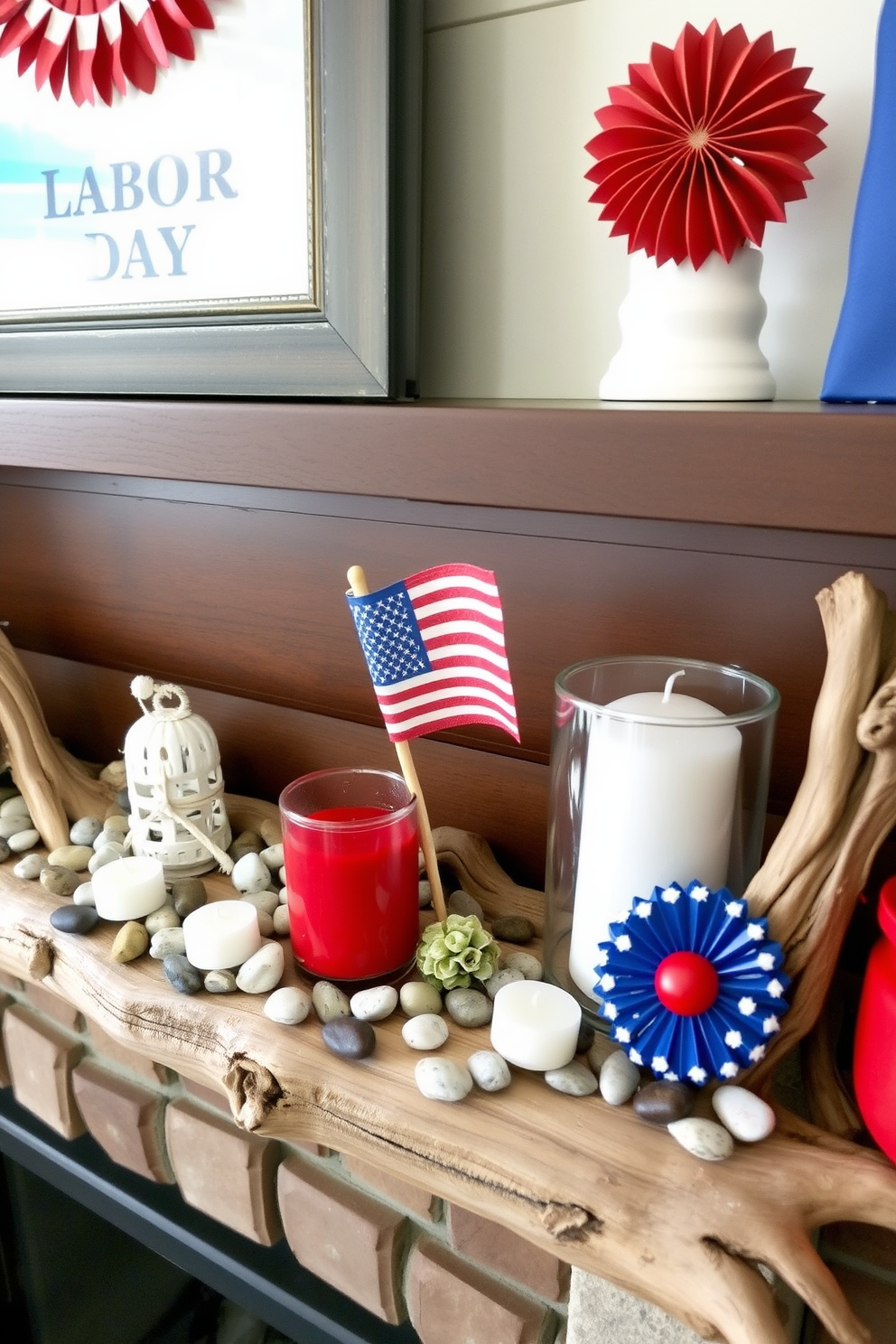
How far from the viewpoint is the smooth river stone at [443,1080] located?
18.9 inches

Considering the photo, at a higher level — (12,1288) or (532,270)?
(532,270)

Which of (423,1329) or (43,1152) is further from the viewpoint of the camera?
(43,1152)

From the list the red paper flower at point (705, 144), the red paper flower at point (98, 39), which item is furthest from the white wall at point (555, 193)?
the red paper flower at point (98, 39)

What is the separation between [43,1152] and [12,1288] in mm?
359

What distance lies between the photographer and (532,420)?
1.51 feet

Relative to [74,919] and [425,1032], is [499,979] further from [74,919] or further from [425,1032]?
[74,919]

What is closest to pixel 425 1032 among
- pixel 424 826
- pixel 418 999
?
pixel 418 999

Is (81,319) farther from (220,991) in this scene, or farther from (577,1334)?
(577,1334)

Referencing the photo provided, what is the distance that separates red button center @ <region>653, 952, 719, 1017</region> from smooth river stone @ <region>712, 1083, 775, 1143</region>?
1.7 inches

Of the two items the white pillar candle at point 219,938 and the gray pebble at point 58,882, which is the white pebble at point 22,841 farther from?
the white pillar candle at point 219,938

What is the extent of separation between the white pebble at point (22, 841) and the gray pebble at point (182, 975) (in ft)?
0.73

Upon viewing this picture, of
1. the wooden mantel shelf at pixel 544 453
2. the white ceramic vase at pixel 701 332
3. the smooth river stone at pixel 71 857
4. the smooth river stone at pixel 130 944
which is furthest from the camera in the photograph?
the smooth river stone at pixel 71 857

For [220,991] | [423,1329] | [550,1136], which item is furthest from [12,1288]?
[550,1136]

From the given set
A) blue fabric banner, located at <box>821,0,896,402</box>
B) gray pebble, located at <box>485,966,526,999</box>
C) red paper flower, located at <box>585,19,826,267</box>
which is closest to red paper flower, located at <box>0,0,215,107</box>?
red paper flower, located at <box>585,19,826,267</box>
